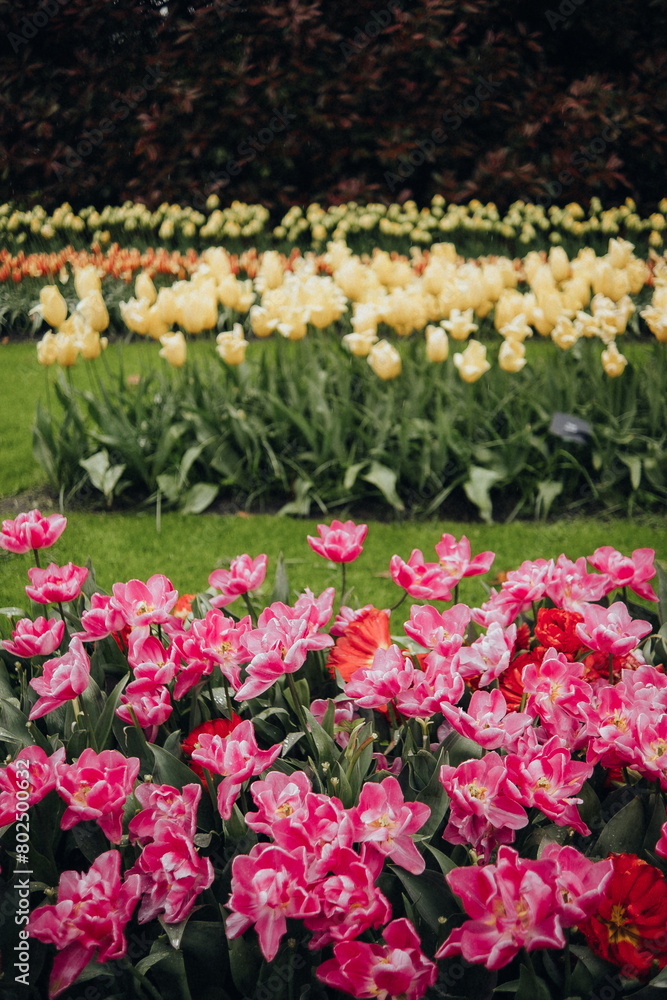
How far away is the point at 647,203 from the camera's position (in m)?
9.25

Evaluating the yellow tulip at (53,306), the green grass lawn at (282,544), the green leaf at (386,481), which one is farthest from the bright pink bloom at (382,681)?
the yellow tulip at (53,306)

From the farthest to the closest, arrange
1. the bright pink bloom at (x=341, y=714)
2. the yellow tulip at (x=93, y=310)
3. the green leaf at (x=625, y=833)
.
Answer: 1. the yellow tulip at (x=93, y=310)
2. the bright pink bloom at (x=341, y=714)
3. the green leaf at (x=625, y=833)

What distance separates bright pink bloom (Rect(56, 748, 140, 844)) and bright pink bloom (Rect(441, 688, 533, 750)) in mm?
430

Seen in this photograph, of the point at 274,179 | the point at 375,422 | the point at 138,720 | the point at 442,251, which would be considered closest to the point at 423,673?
the point at 138,720

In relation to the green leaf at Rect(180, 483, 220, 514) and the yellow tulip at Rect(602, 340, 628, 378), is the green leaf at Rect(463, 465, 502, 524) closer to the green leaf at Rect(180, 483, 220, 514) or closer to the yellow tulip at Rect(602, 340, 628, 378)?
the yellow tulip at Rect(602, 340, 628, 378)

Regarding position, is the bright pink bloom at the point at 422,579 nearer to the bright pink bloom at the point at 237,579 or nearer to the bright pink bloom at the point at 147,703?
the bright pink bloom at the point at 237,579

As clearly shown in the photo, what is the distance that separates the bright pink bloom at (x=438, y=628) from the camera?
1.18 m

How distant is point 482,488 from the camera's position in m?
3.39

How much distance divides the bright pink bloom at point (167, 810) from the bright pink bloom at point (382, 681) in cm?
26

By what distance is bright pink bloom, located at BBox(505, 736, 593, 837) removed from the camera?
37.8 inches

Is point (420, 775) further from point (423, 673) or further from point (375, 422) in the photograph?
point (375, 422)

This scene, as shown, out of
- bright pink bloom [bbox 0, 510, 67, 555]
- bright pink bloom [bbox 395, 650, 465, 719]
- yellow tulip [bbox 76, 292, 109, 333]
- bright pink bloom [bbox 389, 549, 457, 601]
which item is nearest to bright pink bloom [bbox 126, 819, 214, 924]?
bright pink bloom [bbox 395, 650, 465, 719]

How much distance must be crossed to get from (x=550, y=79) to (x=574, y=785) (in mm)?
9786

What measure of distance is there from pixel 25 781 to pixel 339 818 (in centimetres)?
42
